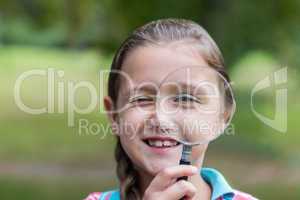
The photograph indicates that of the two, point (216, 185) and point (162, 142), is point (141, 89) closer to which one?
point (162, 142)

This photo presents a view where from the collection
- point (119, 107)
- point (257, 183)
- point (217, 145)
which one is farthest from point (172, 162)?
point (217, 145)

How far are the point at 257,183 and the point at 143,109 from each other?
25.0 ft

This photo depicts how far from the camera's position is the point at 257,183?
30.7 ft

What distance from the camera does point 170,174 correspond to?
1779 millimetres

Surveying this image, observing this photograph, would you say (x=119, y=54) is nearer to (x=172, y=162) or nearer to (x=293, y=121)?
(x=172, y=162)

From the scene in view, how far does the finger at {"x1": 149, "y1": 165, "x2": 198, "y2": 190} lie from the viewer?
176 cm

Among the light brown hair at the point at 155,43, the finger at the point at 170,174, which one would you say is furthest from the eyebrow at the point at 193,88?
the finger at the point at 170,174

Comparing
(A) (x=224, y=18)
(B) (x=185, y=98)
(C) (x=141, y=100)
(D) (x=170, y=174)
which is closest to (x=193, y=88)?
(B) (x=185, y=98)

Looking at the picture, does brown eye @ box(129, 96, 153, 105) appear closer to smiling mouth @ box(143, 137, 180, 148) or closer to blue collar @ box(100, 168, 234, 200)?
smiling mouth @ box(143, 137, 180, 148)

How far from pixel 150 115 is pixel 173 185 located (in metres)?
0.21

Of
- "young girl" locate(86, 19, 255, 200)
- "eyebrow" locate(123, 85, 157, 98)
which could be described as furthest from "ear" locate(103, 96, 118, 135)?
"eyebrow" locate(123, 85, 157, 98)

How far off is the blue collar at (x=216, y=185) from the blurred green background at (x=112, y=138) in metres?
6.12

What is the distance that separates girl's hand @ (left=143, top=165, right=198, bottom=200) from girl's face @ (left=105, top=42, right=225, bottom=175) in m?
0.10

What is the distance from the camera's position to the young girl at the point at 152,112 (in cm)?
190
